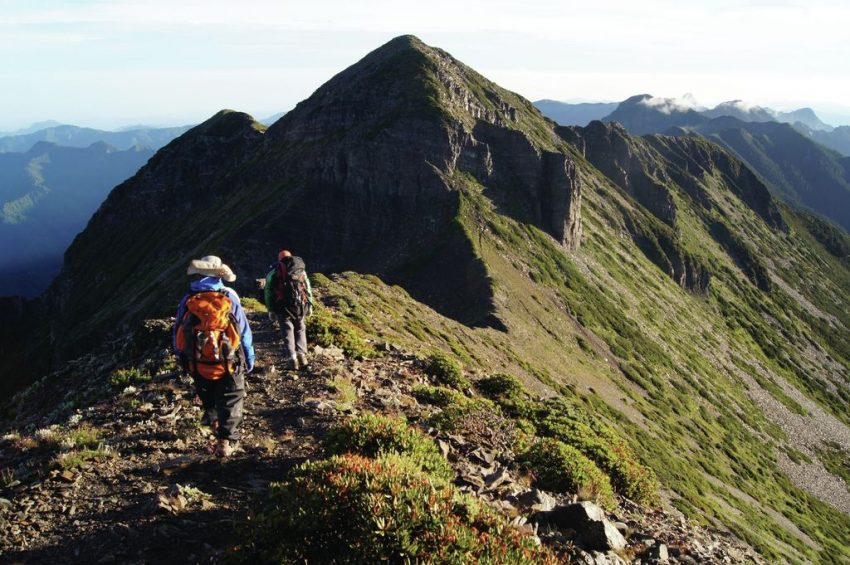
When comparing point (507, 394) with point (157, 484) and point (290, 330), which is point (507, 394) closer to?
point (290, 330)

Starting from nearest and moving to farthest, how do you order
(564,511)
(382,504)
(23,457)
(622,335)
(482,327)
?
1. (382,504)
2. (564,511)
3. (23,457)
4. (482,327)
5. (622,335)

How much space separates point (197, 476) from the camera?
10.2 meters

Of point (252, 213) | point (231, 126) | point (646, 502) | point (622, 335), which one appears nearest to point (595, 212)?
point (622, 335)

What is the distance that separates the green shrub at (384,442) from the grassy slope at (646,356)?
17.3m

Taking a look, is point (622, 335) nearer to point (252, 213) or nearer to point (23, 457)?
point (252, 213)

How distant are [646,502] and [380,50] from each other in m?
149

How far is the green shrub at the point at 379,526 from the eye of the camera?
22.7ft

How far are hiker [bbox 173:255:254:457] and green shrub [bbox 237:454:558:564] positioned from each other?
329 cm

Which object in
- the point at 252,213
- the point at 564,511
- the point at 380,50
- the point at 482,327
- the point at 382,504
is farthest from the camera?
the point at 380,50

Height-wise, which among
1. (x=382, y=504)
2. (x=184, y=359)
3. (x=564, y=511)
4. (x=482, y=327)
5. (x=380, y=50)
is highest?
(x=380, y=50)

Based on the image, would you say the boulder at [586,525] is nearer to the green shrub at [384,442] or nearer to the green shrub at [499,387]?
the green shrub at [384,442]

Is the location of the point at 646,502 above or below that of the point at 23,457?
below

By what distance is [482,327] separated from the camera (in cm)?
6359

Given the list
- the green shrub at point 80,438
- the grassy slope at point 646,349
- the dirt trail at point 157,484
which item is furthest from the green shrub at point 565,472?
the grassy slope at point 646,349
